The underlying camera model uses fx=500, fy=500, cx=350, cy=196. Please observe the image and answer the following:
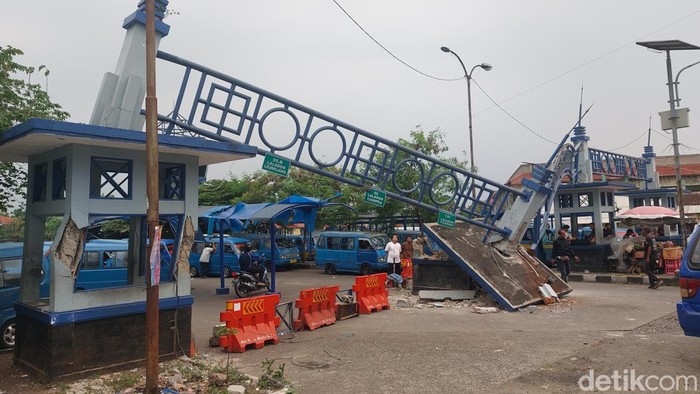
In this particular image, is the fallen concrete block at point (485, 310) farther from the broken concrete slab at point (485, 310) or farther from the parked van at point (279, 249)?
the parked van at point (279, 249)

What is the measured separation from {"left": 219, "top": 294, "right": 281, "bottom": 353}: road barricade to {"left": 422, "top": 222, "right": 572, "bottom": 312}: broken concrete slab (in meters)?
5.39

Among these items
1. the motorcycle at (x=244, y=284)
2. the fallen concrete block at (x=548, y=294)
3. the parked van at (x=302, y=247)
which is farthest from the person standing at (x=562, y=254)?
the parked van at (x=302, y=247)

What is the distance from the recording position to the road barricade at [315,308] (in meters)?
9.79

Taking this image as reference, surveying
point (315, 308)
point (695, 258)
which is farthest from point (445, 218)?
point (695, 258)

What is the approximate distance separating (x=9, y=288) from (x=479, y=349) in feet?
26.9

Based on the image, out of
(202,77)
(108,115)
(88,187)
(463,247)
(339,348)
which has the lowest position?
(339,348)

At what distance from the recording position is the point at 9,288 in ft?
29.2

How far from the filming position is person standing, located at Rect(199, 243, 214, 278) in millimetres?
21234

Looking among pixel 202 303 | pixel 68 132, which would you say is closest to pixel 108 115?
pixel 68 132

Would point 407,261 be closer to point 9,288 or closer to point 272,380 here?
point 272,380

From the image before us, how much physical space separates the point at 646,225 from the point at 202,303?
16718mm

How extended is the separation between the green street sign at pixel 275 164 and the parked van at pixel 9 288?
462 centimetres

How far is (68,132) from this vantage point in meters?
6.10

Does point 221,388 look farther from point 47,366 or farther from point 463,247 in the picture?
point 463,247
